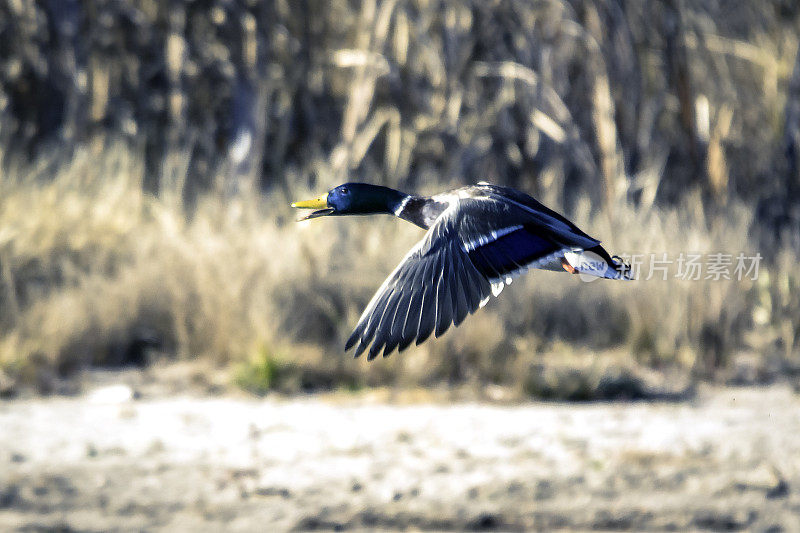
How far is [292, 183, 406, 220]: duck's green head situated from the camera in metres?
1.52

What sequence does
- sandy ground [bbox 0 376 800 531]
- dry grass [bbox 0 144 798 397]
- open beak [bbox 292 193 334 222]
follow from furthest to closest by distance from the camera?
dry grass [bbox 0 144 798 397] → sandy ground [bbox 0 376 800 531] → open beak [bbox 292 193 334 222]

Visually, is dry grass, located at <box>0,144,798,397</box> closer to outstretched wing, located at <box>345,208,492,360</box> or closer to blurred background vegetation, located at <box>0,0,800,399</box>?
blurred background vegetation, located at <box>0,0,800,399</box>

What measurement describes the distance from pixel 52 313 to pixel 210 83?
3.58m

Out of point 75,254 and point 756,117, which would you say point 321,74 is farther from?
point 756,117

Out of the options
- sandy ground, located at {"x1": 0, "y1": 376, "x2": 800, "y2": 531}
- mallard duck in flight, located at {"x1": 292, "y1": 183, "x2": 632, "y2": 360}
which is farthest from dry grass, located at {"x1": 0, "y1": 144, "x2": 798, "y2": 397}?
mallard duck in flight, located at {"x1": 292, "y1": 183, "x2": 632, "y2": 360}

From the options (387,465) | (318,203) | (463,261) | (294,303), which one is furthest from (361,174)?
(463,261)

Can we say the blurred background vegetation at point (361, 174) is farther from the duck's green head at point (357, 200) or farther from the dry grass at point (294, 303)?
the duck's green head at point (357, 200)

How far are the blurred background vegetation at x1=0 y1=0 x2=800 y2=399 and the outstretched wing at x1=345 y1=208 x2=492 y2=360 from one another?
106 inches

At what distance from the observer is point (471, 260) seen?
4.41 feet

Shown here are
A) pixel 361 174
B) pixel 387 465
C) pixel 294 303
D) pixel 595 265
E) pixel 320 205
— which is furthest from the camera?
pixel 361 174

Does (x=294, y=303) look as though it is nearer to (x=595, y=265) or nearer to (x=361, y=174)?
(x=361, y=174)

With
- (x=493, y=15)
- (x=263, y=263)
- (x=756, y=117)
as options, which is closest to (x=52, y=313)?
(x=263, y=263)

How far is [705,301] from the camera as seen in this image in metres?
6.26

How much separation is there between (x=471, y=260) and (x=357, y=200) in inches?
10.3
